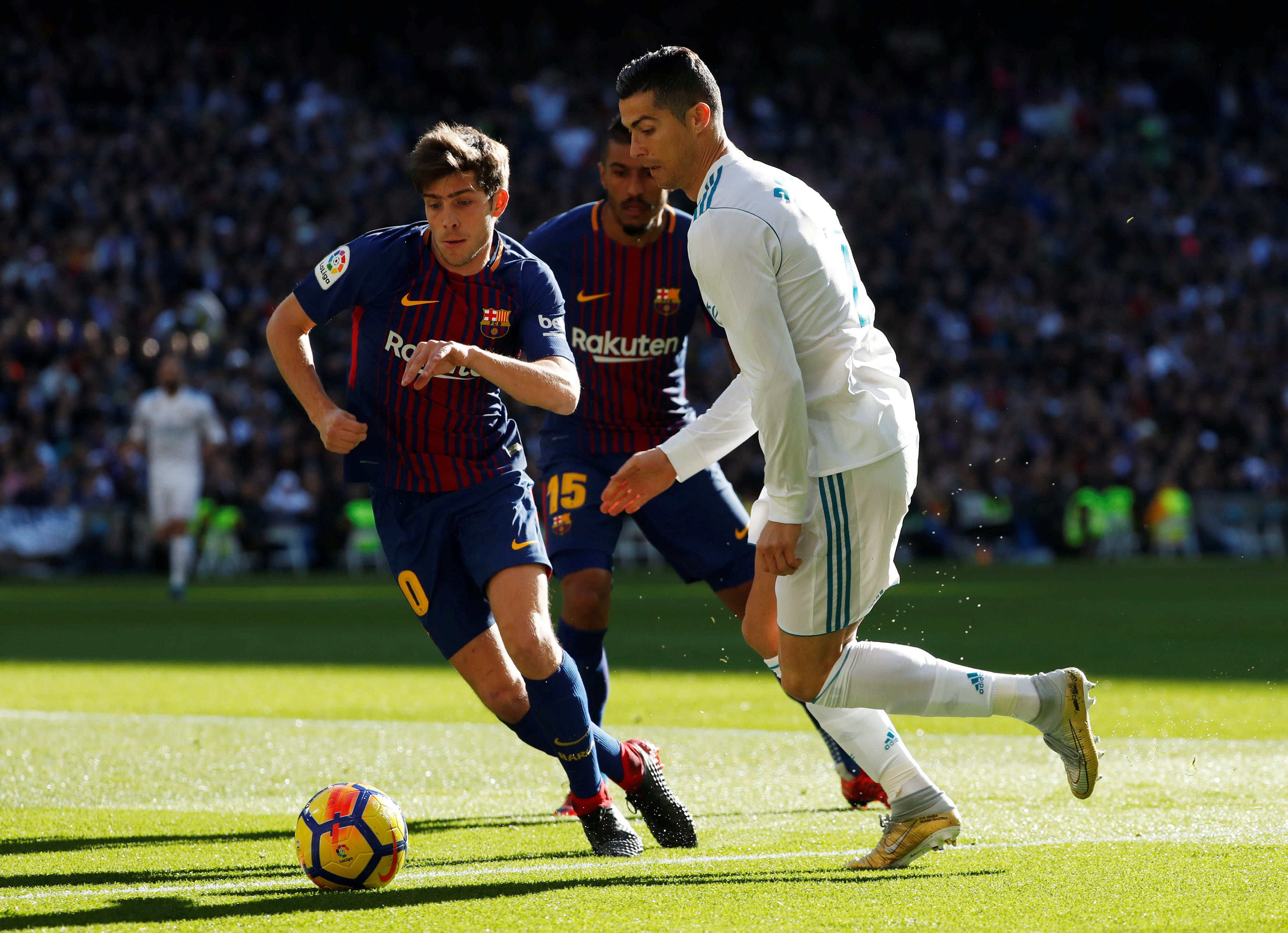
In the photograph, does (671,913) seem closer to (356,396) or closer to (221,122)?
(356,396)

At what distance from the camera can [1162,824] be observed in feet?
16.7

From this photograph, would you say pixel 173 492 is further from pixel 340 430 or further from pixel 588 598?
pixel 340 430

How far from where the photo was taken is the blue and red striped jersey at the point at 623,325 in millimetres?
6125

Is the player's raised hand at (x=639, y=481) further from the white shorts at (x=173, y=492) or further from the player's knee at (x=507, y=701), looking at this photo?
the white shorts at (x=173, y=492)

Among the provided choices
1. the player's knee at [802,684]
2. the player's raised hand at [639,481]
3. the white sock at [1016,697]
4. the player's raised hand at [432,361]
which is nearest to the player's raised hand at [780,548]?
the player's knee at [802,684]

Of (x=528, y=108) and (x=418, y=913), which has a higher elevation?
(x=528, y=108)

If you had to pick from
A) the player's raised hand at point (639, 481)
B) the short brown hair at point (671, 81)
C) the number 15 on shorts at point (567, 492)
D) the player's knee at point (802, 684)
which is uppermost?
the short brown hair at point (671, 81)

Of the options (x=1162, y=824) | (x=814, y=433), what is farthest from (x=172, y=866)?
(x=1162, y=824)

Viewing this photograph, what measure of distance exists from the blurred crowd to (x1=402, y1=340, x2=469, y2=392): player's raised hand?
18520 mm

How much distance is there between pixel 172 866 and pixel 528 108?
2682 centimetres

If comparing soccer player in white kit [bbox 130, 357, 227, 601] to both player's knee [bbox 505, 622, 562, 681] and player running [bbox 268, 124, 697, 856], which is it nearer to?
player running [bbox 268, 124, 697, 856]

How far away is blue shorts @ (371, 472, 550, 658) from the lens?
16.4 feet

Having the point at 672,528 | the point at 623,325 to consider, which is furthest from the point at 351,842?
the point at 623,325

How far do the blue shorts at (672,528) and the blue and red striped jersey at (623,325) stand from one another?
0.52ft
